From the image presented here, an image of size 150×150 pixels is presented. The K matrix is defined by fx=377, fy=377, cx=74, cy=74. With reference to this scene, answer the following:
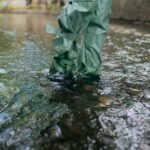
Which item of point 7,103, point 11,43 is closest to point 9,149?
point 7,103

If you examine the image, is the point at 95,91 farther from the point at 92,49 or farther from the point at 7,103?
the point at 7,103

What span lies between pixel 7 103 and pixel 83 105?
96cm

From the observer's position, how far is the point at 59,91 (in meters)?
5.23

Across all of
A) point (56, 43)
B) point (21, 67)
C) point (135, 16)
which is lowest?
point (135, 16)

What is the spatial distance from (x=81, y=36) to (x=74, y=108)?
1.39 m

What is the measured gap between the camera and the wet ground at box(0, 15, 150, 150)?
3.64 m

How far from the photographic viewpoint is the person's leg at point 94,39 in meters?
5.43

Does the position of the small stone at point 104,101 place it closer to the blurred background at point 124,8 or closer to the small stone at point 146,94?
the small stone at point 146,94

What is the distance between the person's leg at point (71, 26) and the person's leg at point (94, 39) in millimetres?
154

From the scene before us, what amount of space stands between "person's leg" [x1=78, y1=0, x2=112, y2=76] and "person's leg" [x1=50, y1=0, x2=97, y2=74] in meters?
0.15

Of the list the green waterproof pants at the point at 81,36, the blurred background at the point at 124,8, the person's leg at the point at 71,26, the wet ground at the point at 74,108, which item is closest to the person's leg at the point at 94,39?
the green waterproof pants at the point at 81,36

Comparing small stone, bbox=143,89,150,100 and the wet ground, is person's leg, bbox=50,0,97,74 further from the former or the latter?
small stone, bbox=143,89,150,100

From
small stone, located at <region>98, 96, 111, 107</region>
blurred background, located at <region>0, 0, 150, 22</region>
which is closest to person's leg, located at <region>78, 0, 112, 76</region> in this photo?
small stone, located at <region>98, 96, 111, 107</region>

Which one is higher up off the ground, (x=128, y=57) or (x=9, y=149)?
(x=9, y=149)
